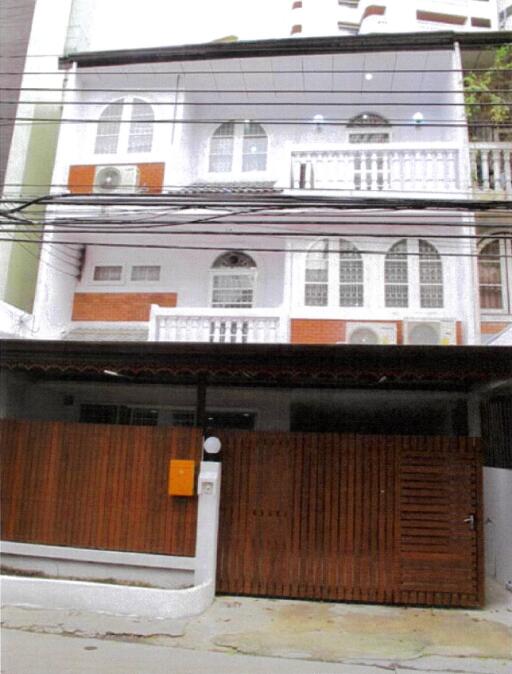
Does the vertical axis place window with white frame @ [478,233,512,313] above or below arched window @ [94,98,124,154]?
below

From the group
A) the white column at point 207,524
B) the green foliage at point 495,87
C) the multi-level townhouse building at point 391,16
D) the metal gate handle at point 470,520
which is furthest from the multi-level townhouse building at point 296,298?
the multi-level townhouse building at point 391,16

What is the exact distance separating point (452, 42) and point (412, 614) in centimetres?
973

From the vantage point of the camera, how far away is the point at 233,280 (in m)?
11.0

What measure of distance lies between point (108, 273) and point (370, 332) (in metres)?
5.61

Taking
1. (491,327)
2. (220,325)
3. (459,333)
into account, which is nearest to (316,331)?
(220,325)

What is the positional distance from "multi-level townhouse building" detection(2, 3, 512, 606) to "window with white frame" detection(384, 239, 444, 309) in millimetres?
40

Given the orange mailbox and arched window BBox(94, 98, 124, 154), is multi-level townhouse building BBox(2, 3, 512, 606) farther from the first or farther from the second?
the orange mailbox

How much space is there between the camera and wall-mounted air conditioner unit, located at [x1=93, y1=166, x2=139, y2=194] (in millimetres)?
10519

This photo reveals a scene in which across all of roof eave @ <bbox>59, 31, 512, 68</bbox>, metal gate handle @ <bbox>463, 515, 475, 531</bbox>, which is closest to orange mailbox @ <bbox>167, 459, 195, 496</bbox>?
metal gate handle @ <bbox>463, 515, 475, 531</bbox>

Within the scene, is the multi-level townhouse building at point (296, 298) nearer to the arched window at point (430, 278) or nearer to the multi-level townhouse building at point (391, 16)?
the arched window at point (430, 278)

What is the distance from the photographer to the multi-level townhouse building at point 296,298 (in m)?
6.26

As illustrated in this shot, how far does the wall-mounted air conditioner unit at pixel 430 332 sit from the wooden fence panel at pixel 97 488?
15.1ft

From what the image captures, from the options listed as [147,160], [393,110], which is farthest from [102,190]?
[393,110]

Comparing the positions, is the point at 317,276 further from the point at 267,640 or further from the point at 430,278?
the point at 267,640
